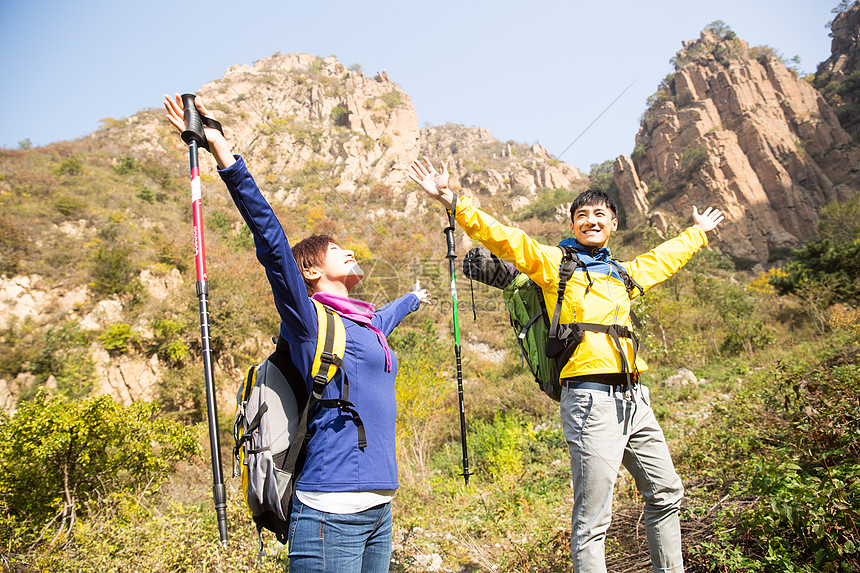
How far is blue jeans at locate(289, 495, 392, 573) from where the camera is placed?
1252mm

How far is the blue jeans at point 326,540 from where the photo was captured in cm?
125

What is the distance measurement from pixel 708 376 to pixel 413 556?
28.9ft

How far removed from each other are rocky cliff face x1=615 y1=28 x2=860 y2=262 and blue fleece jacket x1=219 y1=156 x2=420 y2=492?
3015 cm

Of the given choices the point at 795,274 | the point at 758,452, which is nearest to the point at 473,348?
the point at 795,274

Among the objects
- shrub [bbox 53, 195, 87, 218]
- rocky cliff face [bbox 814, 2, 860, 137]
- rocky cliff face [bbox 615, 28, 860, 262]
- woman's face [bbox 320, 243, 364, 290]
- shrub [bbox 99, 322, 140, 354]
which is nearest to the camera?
woman's face [bbox 320, 243, 364, 290]

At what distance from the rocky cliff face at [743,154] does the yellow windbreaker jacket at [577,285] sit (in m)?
29.1

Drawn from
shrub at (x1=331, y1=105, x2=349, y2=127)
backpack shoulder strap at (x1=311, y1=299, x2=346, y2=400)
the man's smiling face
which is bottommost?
backpack shoulder strap at (x1=311, y1=299, x2=346, y2=400)

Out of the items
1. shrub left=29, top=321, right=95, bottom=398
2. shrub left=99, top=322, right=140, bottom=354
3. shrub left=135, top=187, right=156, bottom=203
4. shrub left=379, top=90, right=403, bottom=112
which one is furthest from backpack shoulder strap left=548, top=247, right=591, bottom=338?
shrub left=379, top=90, right=403, bottom=112

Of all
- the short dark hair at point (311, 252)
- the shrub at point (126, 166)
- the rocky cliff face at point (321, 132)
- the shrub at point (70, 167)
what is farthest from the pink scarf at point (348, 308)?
the rocky cliff face at point (321, 132)

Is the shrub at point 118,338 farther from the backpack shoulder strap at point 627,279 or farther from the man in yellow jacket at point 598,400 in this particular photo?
the backpack shoulder strap at point 627,279

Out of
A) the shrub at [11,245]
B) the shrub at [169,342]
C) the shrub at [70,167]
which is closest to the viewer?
the shrub at [11,245]

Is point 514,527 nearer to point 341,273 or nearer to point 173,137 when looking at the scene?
point 341,273

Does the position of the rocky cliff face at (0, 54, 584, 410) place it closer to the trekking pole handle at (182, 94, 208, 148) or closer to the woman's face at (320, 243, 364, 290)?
the woman's face at (320, 243, 364, 290)

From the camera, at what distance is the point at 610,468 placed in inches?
68.7
